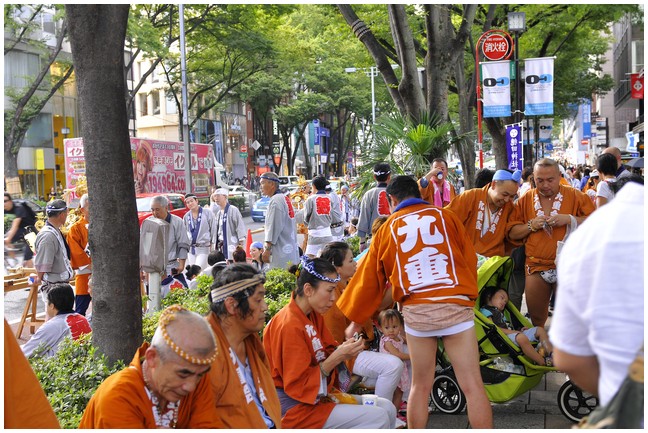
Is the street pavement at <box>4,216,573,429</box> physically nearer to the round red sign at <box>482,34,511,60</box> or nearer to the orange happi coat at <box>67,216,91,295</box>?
the orange happi coat at <box>67,216,91,295</box>

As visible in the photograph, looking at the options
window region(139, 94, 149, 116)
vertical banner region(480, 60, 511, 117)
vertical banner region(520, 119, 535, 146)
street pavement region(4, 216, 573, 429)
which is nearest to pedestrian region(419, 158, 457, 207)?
street pavement region(4, 216, 573, 429)

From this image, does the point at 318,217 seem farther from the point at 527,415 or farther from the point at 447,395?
the point at 527,415

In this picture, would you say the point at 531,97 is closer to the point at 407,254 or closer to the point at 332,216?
the point at 332,216

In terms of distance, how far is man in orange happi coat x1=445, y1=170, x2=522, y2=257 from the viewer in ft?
22.4

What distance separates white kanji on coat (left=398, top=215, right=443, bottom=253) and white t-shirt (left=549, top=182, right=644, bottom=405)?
10.2 feet

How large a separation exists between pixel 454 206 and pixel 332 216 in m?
6.16

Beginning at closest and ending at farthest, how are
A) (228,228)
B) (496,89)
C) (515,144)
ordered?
(228,228)
(496,89)
(515,144)

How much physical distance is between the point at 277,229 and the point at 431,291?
574 centimetres

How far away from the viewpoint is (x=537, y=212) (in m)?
7.02

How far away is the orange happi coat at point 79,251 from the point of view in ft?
33.2

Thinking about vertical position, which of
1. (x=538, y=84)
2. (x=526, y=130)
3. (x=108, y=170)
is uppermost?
(x=538, y=84)

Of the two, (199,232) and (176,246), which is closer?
(176,246)

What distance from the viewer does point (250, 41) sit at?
97.7ft

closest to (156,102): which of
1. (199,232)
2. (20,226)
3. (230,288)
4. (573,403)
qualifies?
(20,226)
